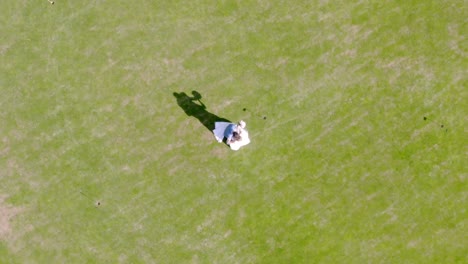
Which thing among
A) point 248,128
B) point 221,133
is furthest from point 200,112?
point 248,128

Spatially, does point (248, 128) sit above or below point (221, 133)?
below

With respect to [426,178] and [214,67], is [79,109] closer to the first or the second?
[214,67]

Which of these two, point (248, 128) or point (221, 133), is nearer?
point (221, 133)

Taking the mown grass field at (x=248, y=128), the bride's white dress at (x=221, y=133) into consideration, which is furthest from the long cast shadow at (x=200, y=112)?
the bride's white dress at (x=221, y=133)

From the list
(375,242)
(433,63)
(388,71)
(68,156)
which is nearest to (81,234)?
(68,156)

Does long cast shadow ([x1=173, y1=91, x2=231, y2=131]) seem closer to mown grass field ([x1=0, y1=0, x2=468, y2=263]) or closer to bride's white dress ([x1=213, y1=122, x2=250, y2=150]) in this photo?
mown grass field ([x1=0, y1=0, x2=468, y2=263])

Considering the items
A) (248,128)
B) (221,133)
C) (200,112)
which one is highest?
(200,112)

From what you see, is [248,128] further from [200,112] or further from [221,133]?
[200,112]

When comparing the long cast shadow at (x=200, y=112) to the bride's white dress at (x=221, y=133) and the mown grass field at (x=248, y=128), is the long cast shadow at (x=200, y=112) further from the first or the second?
the bride's white dress at (x=221, y=133)
